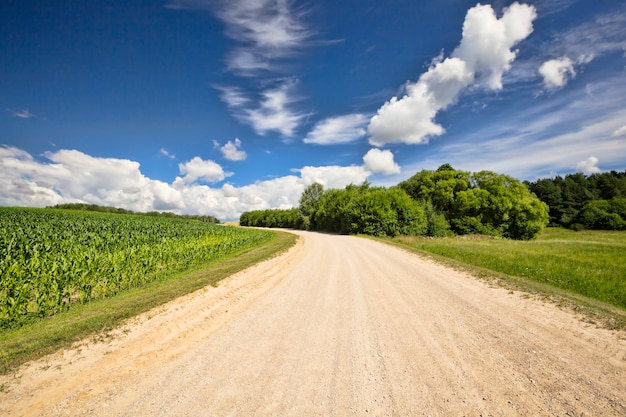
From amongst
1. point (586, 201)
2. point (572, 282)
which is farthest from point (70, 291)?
point (586, 201)

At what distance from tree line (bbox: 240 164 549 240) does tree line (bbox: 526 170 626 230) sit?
90.2ft

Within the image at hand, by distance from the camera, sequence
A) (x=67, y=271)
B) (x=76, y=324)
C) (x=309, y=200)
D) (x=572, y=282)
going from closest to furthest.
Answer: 1. (x=76, y=324)
2. (x=67, y=271)
3. (x=572, y=282)
4. (x=309, y=200)

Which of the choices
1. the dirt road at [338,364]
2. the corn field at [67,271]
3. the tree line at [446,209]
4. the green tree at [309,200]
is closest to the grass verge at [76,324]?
the dirt road at [338,364]

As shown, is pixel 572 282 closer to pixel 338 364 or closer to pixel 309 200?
pixel 338 364

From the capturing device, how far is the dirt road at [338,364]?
12.3 ft

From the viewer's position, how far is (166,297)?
881 cm

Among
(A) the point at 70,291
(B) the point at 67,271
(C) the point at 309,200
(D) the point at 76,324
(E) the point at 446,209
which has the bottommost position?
(A) the point at 70,291

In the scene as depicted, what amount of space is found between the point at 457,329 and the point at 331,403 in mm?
3848

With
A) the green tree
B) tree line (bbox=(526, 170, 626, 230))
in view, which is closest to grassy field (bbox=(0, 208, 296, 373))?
the green tree

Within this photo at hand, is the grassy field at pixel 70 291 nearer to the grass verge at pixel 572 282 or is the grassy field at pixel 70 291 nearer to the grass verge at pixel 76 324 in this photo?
the grass verge at pixel 76 324

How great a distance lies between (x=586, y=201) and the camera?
7575cm

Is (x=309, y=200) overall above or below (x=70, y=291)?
above

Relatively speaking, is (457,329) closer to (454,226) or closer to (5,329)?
(5,329)

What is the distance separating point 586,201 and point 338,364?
103m
